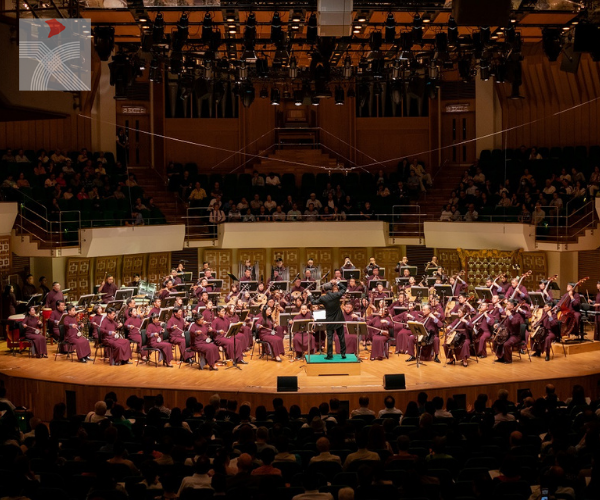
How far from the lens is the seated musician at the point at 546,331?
15.3 meters

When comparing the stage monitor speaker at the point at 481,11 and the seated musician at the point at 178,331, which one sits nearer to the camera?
the stage monitor speaker at the point at 481,11

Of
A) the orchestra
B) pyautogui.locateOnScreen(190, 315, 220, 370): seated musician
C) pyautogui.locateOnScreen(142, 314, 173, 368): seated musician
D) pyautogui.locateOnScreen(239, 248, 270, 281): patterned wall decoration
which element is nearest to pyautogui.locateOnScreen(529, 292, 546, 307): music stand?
the orchestra

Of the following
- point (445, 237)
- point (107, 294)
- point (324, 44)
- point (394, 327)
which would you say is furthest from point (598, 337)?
point (107, 294)

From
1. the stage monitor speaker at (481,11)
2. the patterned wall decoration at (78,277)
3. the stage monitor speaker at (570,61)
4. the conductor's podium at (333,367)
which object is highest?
the stage monitor speaker at (570,61)

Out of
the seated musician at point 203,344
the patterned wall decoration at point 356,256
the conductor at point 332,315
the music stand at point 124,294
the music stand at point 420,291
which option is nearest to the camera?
the conductor at point 332,315

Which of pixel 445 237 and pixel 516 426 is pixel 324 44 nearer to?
pixel 445 237

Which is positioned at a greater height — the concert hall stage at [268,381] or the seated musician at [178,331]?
the seated musician at [178,331]

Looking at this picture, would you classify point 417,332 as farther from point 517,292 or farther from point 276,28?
point 276,28

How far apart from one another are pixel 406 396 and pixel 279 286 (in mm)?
7009

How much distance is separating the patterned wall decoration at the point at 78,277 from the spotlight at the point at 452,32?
11.5 meters

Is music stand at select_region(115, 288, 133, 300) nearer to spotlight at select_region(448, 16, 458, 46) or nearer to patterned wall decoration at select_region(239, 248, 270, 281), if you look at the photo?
patterned wall decoration at select_region(239, 248, 270, 281)

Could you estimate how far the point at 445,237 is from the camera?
22.6 metres

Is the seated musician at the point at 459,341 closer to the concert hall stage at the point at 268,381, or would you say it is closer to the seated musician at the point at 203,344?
the concert hall stage at the point at 268,381

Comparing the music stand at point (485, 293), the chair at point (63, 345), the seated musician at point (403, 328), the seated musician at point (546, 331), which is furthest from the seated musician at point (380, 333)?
the chair at point (63, 345)
